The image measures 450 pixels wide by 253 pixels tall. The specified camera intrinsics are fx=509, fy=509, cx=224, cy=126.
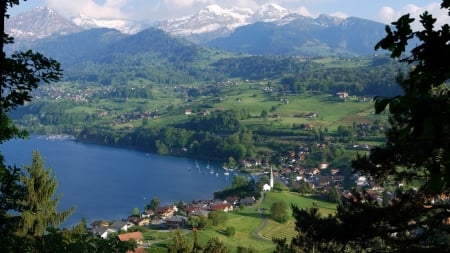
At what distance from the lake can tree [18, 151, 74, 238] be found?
4204 centimetres

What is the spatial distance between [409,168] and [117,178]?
7103cm

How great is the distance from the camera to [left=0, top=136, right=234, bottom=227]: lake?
200 feet

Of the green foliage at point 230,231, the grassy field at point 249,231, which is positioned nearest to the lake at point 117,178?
the grassy field at point 249,231

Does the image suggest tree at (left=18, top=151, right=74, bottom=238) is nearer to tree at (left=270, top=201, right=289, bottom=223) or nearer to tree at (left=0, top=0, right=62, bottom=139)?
tree at (left=0, top=0, right=62, bottom=139)

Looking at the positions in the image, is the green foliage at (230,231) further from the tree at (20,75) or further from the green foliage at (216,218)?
the tree at (20,75)

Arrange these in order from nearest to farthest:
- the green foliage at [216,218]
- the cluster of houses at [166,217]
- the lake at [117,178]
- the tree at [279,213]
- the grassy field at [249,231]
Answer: the grassy field at [249,231] < the green foliage at [216,218] < the cluster of houses at [166,217] < the tree at [279,213] < the lake at [117,178]

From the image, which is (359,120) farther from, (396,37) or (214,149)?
(396,37)

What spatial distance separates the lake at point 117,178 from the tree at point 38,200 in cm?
4204

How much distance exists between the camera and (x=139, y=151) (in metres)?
109

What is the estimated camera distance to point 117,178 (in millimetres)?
75750

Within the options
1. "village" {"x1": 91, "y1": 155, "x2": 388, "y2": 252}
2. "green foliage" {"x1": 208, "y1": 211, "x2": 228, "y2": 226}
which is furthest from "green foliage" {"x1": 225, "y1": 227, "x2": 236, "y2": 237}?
"village" {"x1": 91, "y1": 155, "x2": 388, "y2": 252}

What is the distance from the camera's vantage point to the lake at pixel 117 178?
60.9 m

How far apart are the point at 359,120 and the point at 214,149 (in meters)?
29.4

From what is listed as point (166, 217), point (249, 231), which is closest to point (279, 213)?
point (249, 231)
